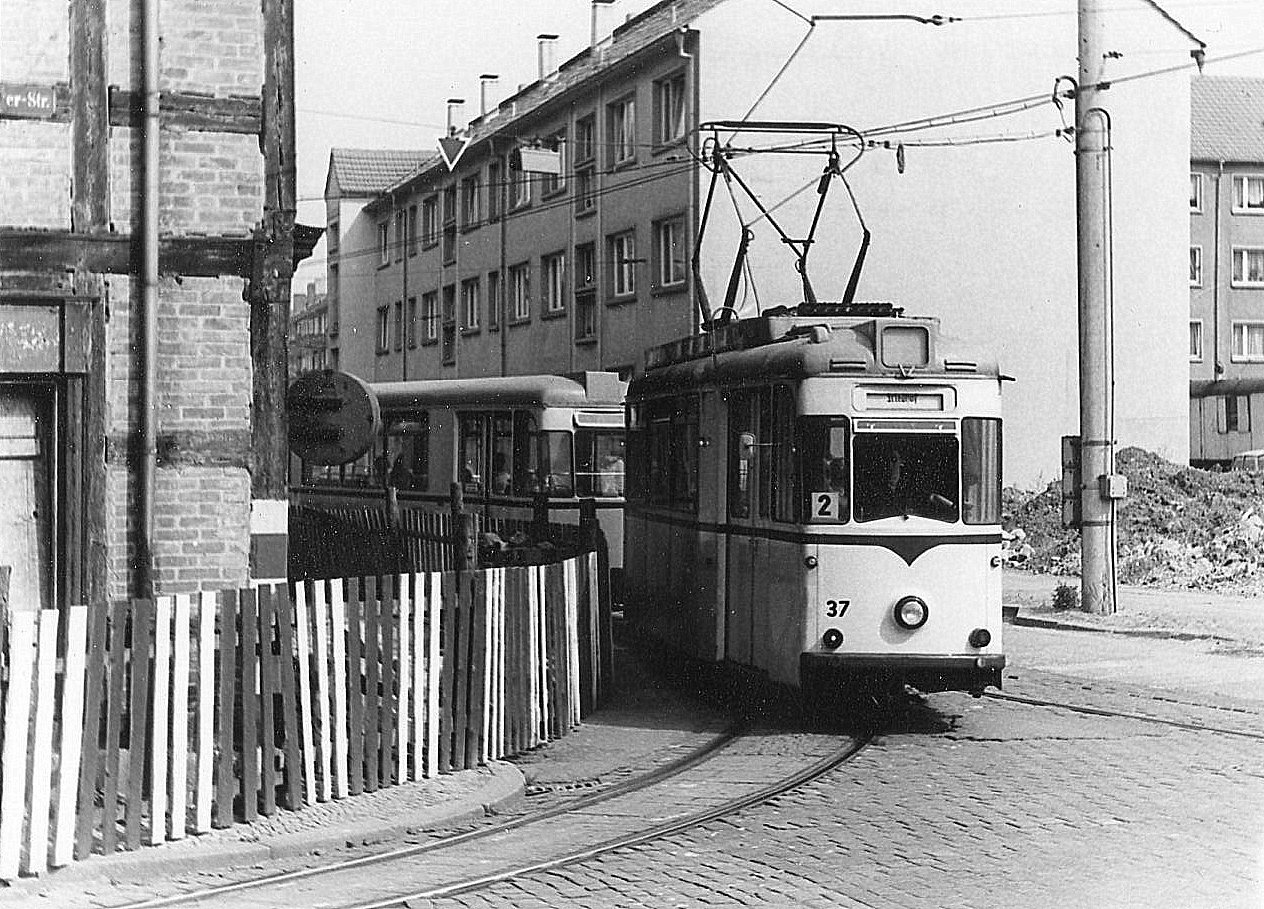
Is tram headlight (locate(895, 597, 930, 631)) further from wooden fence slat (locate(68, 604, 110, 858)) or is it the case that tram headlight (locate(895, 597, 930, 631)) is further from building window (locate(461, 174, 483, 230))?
building window (locate(461, 174, 483, 230))

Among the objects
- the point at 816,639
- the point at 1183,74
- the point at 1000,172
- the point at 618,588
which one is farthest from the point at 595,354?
the point at 816,639

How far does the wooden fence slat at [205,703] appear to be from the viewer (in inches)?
312

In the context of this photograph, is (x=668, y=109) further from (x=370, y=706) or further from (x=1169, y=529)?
(x=370, y=706)

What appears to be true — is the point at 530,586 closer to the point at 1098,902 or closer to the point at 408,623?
the point at 408,623

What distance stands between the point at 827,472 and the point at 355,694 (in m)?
3.96

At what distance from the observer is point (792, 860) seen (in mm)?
7516

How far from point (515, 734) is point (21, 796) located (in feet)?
13.1

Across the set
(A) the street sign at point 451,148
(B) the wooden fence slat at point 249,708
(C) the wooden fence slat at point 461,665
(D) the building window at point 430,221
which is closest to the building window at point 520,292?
(D) the building window at point 430,221

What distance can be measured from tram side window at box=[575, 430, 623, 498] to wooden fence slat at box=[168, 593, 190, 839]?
12603mm

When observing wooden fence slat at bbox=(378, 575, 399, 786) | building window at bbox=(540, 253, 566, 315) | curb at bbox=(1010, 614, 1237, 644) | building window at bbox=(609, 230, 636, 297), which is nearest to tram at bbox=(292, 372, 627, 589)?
curb at bbox=(1010, 614, 1237, 644)

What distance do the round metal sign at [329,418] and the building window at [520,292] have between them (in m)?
29.2

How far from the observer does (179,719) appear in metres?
7.82

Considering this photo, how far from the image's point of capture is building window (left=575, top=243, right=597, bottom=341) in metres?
37.6

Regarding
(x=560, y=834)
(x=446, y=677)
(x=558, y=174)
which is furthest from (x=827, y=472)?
(x=558, y=174)
